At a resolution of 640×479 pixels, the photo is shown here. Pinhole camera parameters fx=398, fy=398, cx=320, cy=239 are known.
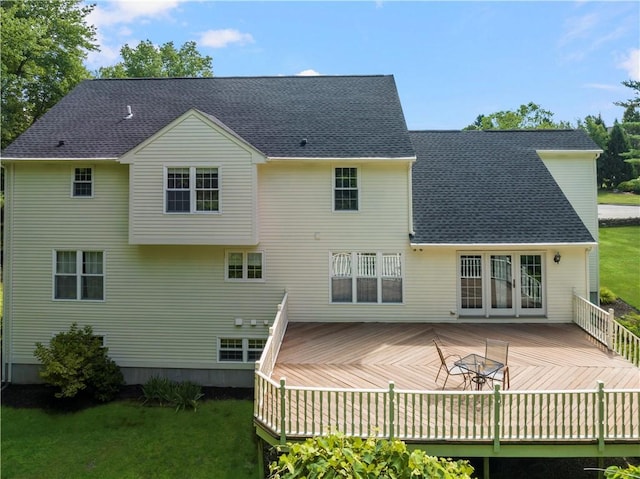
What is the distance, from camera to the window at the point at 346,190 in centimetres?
1245

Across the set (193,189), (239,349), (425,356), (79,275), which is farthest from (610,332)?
(79,275)

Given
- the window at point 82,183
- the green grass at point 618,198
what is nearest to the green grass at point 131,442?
the window at point 82,183

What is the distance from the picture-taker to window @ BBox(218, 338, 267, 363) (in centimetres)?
1245

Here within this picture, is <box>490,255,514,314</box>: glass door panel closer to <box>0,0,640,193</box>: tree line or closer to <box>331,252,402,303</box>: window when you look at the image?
<box>331,252,402,303</box>: window

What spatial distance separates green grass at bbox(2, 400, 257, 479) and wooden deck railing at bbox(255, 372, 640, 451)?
323cm

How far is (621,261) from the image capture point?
83.4ft

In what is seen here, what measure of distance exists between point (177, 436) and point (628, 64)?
1213 inches

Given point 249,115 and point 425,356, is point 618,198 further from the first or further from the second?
point 425,356

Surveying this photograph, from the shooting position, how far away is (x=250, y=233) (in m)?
11.5

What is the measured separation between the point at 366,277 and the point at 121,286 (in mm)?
7728

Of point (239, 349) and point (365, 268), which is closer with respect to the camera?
point (365, 268)

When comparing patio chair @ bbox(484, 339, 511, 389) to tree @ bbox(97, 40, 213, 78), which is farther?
tree @ bbox(97, 40, 213, 78)

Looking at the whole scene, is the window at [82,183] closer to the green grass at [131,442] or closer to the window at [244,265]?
the window at [244,265]

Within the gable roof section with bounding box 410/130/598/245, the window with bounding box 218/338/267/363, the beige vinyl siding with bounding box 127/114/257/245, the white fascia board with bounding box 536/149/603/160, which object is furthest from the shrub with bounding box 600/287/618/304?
the beige vinyl siding with bounding box 127/114/257/245
